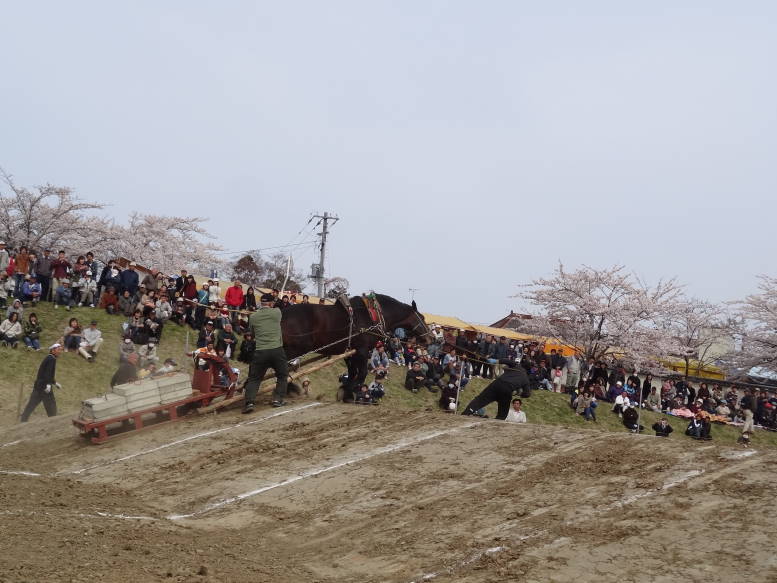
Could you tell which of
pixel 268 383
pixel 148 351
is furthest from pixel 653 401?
pixel 268 383

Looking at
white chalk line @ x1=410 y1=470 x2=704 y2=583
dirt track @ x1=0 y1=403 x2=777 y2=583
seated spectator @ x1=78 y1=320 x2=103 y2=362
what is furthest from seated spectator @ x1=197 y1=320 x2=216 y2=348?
white chalk line @ x1=410 y1=470 x2=704 y2=583

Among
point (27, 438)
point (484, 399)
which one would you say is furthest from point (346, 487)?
point (27, 438)

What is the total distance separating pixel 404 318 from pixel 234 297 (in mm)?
11096

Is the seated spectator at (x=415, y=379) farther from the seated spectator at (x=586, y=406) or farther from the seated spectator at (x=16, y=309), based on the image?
the seated spectator at (x=16, y=309)

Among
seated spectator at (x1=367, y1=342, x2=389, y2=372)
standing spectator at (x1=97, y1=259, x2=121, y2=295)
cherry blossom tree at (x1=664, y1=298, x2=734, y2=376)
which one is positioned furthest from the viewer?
cherry blossom tree at (x1=664, y1=298, x2=734, y2=376)

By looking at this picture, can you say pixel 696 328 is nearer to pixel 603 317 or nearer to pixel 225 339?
pixel 603 317

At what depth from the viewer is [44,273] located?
25688 millimetres

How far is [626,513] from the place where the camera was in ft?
25.6

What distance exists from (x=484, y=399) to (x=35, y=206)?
3492 centimetres

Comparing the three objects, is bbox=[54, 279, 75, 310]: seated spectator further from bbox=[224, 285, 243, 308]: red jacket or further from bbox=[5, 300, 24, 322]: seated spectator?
bbox=[224, 285, 243, 308]: red jacket

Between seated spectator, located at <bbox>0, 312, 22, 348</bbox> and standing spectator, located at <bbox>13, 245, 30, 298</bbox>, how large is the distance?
241 centimetres

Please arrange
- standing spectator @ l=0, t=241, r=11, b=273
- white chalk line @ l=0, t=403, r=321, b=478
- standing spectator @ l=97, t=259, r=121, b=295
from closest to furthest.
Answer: white chalk line @ l=0, t=403, r=321, b=478 < standing spectator @ l=0, t=241, r=11, b=273 < standing spectator @ l=97, t=259, r=121, b=295

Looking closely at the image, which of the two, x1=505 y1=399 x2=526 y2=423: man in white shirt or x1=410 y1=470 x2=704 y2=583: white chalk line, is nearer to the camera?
x1=410 y1=470 x2=704 y2=583: white chalk line

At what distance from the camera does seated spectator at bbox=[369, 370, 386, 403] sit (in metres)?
24.4
